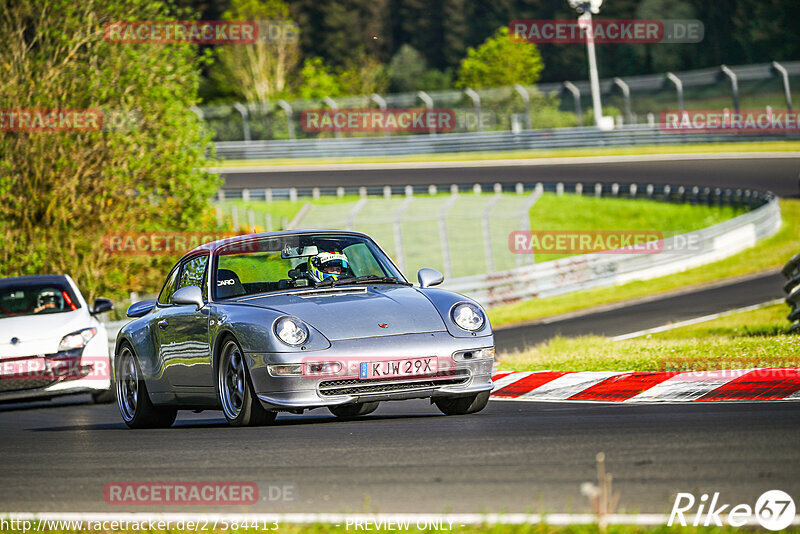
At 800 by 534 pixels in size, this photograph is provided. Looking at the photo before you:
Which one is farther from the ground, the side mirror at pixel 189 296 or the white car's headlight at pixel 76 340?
the side mirror at pixel 189 296

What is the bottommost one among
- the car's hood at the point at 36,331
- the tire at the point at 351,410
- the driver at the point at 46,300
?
the tire at the point at 351,410

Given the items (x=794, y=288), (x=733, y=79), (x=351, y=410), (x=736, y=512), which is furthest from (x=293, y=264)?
(x=733, y=79)

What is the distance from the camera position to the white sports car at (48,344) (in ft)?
44.4

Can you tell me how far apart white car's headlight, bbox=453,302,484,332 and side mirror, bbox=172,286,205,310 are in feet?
6.38

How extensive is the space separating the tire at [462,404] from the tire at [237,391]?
131 centimetres

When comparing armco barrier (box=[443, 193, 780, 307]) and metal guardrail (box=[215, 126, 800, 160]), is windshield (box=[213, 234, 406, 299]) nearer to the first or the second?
armco barrier (box=[443, 193, 780, 307])

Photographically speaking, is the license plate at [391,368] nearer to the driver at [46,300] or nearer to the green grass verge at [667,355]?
the green grass verge at [667,355]

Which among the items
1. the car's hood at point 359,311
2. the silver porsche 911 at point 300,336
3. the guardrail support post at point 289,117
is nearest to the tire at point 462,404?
the silver porsche 911 at point 300,336

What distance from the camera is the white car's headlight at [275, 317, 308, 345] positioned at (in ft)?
27.5

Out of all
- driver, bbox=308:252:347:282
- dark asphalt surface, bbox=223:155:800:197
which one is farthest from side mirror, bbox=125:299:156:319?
dark asphalt surface, bbox=223:155:800:197

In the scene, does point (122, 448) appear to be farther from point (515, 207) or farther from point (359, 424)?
point (515, 207)

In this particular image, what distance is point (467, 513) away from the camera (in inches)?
204

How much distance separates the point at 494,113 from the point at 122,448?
169 ft

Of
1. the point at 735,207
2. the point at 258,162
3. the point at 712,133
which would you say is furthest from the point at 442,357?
the point at 258,162
